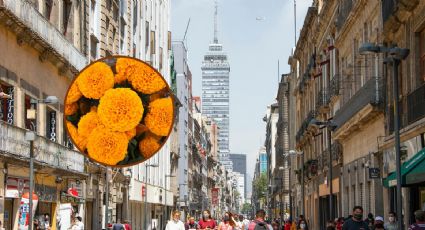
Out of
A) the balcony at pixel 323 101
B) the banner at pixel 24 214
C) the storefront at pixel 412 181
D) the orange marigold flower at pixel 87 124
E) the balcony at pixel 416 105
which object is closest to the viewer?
the orange marigold flower at pixel 87 124

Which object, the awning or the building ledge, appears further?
the building ledge

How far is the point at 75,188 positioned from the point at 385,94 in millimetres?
16376

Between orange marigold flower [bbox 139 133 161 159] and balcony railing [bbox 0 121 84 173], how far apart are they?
42.1ft

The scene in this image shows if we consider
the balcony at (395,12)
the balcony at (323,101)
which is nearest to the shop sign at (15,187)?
the balcony at (395,12)

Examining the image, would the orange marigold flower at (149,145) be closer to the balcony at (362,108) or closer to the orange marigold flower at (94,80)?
the orange marigold flower at (94,80)

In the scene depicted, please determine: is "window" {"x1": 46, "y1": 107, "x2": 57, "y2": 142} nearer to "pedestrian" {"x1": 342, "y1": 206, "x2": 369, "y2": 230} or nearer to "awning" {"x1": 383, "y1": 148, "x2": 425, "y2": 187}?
"awning" {"x1": 383, "y1": 148, "x2": 425, "y2": 187}

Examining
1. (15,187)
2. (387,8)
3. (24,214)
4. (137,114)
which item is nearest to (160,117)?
(137,114)

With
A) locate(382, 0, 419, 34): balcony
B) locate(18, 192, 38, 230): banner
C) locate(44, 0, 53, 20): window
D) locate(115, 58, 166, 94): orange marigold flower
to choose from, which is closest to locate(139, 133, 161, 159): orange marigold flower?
locate(115, 58, 166, 94): orange marigold flower

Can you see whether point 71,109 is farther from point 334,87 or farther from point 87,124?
point 334,87

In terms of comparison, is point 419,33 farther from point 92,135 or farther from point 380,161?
point 92,135

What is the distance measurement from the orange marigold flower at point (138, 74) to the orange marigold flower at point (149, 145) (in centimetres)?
85

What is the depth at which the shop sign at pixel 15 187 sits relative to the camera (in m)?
29.4

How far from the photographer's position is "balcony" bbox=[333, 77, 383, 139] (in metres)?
31.9

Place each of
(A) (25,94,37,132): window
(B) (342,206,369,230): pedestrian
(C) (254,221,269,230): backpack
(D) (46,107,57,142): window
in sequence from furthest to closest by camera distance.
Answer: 1. (D) (46,107,57,142): window
2. (A) (25,94,37,132): window
3. (B) (342,206,369,230): pedestrian
4. (C) (254,221,269,230): backpack
